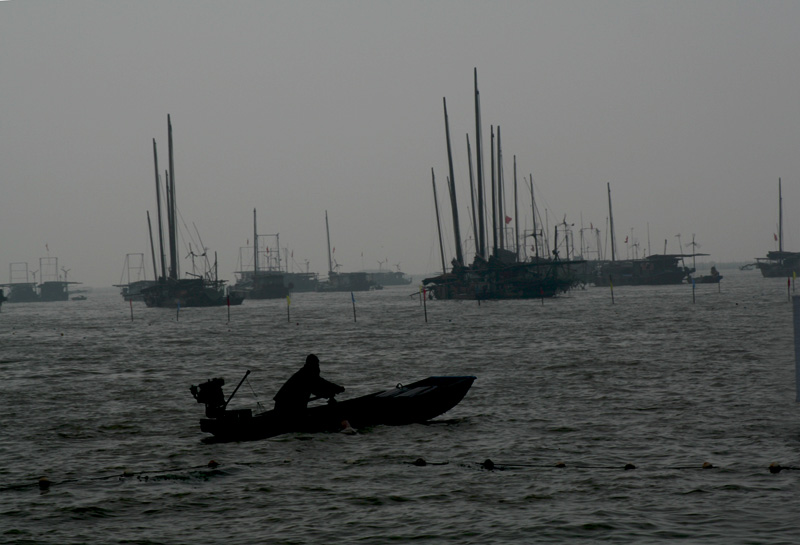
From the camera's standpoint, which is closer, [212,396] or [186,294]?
[212,396]

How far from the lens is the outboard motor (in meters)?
18.4

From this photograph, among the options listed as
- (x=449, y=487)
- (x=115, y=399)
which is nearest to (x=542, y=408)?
(x=449, y=487)

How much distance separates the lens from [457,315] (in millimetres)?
81625

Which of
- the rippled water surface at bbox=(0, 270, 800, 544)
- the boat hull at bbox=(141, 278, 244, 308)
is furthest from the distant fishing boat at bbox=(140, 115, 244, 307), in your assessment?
the rippled water surface at bbox=(0, 270, 800, 544)

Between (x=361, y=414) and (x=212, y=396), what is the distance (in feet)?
11.4

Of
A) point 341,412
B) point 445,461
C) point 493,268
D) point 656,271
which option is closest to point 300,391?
point 341,412

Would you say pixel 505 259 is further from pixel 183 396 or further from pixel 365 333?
pixel 183 396

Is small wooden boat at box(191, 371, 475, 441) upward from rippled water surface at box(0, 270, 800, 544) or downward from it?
upward

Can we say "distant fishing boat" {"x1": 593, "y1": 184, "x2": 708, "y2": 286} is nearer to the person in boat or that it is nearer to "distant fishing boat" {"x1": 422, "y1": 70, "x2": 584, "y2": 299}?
"distant fishing boat" {"x1": 422, "y1": 70, "x2": 584, "y2": 299}

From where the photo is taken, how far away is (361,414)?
66.3 feet

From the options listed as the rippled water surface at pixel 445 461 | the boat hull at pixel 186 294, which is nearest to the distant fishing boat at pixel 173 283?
the boat hull at pixel 186 294

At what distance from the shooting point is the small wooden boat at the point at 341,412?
18.8 metres

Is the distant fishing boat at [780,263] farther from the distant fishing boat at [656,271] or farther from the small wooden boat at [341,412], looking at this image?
the small wooden boat at [341,412]

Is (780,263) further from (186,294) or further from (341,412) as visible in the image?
(341,412)
